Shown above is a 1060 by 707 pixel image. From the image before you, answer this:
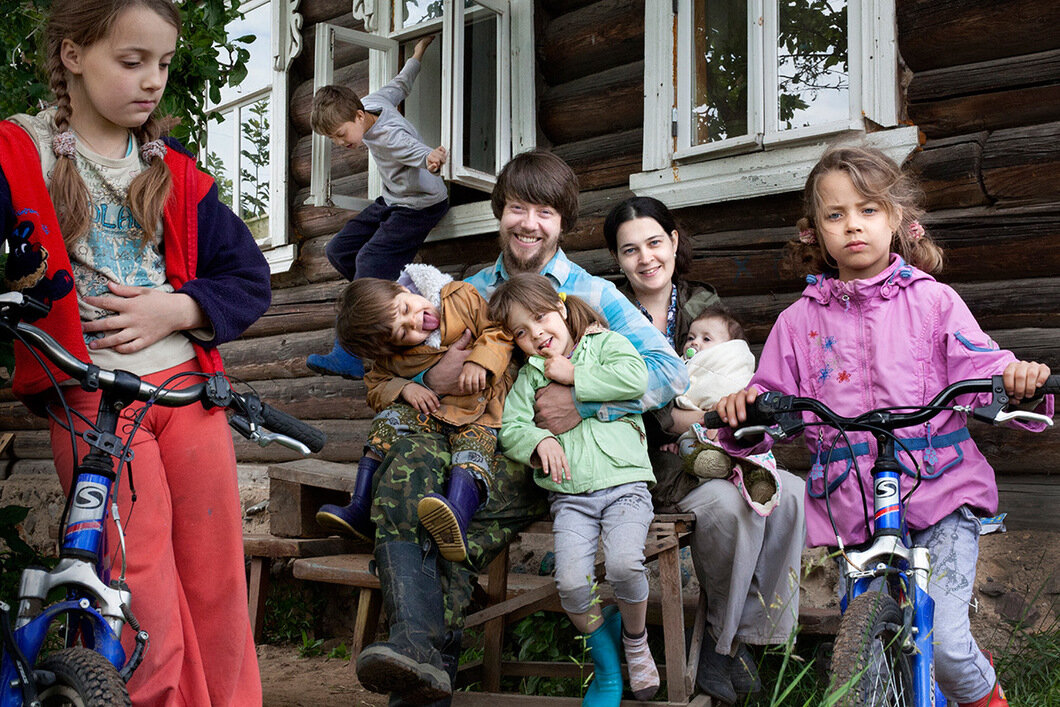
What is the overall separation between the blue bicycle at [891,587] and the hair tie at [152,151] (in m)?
1.68

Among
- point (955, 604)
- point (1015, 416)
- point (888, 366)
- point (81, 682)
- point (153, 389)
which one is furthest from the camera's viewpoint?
point (888, 366)

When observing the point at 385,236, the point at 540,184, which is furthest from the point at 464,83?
the point at 540,184

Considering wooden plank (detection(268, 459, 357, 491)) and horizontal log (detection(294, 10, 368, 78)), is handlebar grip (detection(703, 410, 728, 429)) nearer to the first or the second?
wooden plank (detection(268, 459, 357, 491))

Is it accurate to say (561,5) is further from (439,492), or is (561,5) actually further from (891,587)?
(891,587)

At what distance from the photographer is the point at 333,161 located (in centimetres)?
656

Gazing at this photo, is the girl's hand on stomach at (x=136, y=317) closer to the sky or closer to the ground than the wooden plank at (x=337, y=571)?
closer to the sky

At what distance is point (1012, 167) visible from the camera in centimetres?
358

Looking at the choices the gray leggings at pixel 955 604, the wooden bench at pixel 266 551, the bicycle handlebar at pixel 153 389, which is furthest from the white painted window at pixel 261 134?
the gray leggings at pixel 955 604

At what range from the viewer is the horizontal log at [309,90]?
20.9 feet

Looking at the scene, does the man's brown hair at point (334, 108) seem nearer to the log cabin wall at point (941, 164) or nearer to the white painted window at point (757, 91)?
the log cabin wall at point (941, 164)

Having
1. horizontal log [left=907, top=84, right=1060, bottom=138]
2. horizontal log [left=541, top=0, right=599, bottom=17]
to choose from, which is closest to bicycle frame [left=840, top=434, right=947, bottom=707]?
horizontal log [left=907, top=84, right=1060, bottom=138]

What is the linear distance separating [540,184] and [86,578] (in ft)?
7.43

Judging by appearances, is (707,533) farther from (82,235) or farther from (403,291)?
(82,235)

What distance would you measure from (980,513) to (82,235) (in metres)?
2.33
